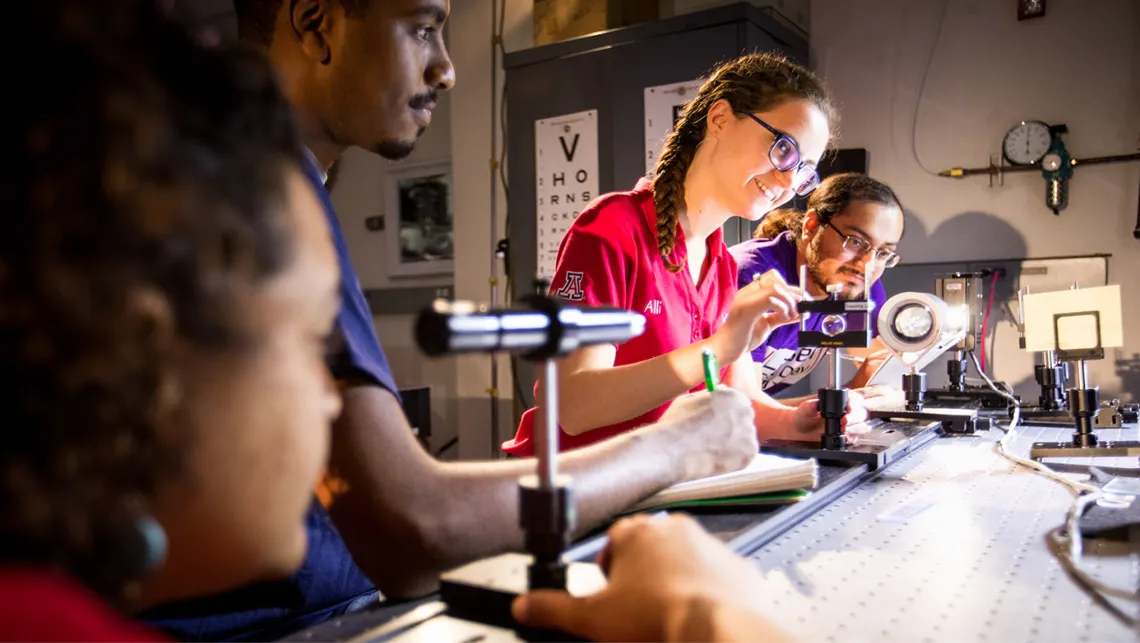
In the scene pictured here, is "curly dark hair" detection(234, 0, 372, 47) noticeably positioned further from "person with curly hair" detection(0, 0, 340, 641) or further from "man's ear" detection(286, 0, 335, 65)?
"person with curly hair" detection(0, 0, 340, 641)

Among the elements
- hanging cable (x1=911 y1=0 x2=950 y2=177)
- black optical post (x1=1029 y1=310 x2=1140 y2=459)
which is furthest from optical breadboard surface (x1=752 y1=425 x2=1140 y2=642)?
hanging cable (x1=911 y1=0 x2=950 y2=177)

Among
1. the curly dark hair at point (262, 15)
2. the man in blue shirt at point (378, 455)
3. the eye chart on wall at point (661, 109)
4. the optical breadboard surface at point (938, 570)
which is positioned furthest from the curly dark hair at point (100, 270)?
the eye chart on wall at point (661, 109)

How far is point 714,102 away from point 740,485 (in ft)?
3.10

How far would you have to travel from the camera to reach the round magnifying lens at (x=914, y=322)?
1.62 meters

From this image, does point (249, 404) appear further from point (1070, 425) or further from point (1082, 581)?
point (1070, 425)

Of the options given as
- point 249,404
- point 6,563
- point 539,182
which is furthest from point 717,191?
point 539,182

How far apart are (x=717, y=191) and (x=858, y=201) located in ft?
2.81

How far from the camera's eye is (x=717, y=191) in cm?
161

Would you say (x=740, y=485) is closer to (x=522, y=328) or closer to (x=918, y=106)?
(x=522, y=328)

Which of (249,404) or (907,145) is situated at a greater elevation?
(907,145)

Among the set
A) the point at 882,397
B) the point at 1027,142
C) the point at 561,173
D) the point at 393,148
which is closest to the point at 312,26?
the point at 393,148

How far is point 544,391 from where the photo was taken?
2.00 feet

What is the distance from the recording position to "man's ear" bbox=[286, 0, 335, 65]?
3.18ft

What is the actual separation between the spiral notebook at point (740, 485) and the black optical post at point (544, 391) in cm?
29
